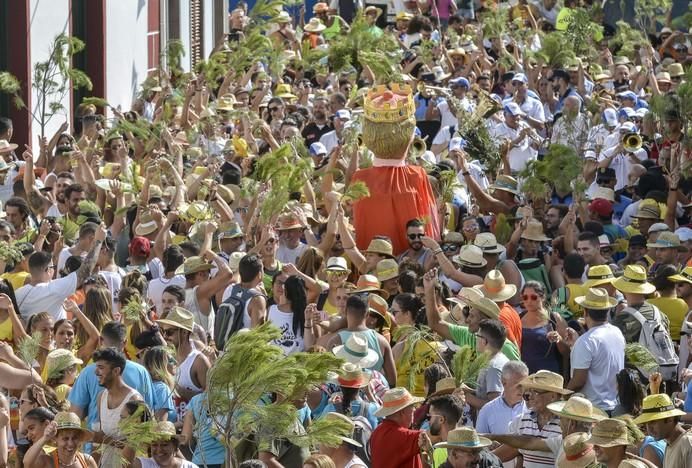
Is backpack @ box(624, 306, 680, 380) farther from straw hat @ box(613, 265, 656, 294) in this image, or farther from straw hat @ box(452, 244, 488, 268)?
straw hat @ box(452, 244, 488, 268)

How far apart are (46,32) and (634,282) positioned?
11.7 m

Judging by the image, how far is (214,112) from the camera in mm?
18906

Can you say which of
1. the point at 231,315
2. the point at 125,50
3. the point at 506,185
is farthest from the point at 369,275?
the point at 125,50

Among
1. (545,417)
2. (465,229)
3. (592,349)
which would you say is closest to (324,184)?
(465,229)

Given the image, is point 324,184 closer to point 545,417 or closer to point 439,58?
point 545,417

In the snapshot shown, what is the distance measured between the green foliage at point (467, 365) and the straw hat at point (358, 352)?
716 mm

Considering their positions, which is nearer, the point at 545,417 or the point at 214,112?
the point at 545,417

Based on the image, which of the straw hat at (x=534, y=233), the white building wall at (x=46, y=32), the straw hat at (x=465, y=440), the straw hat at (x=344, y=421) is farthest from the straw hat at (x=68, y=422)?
the white building wall at (x=46, y=32)

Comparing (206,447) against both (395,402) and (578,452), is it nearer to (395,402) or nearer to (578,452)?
(395,402)

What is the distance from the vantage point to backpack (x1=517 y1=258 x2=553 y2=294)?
13141 mm

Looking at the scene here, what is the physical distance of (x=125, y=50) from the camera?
80.0 ft

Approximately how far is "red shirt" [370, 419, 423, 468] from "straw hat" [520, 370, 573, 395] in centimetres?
74

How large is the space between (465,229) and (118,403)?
16.9 feet

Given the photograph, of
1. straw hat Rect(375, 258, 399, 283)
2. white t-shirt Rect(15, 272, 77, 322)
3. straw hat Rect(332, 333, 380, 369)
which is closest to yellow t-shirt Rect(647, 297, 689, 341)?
straw hat Rect(375, 258, 399, 283)
